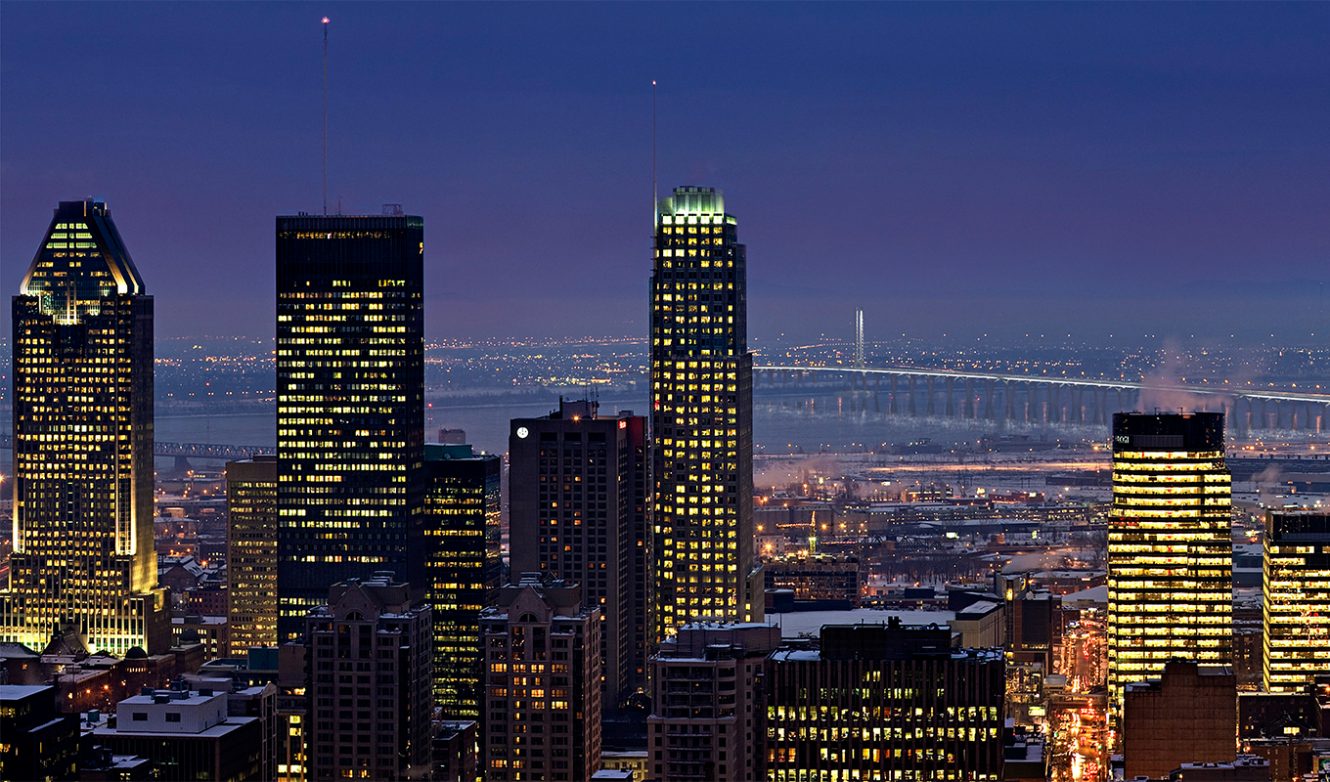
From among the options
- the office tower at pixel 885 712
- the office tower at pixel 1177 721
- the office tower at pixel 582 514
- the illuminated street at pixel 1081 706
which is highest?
the office tower at pixel 582 514

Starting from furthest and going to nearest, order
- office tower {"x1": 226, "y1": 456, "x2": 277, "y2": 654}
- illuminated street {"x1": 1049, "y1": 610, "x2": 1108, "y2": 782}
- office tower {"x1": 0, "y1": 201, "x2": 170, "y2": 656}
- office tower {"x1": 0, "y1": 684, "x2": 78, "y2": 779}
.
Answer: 1. office tower {"x1": 0, "y1": 201, "x2": 170, "y2": 656}
2. office tower {"x1": 226, "y1": 456, "x2": 277, "y2": 654}
3. illuminated street {"x1": 1049, "y1": 610, "x2": 1108, "y2": 782}
4. office tower {"x1": 0, "y1": 684, "x2": 78, "y2": 779}

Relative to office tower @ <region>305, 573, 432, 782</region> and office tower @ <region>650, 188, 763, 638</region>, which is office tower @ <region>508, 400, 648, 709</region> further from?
office tower @ <region>305, 573, 432, 782</region>

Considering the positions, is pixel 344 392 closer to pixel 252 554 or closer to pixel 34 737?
pixel 252 554

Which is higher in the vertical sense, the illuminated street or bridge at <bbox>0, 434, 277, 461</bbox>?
bridge at <bbox>0, 434, 277, 461</bbox>

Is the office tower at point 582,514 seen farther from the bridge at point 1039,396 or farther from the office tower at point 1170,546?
the bridge at point 1039,396

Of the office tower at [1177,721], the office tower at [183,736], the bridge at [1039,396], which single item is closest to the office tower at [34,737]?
A: the office tower at [183,736]

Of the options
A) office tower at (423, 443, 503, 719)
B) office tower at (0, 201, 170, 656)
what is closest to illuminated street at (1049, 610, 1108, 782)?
office tower at (423, 443, 503, 719)


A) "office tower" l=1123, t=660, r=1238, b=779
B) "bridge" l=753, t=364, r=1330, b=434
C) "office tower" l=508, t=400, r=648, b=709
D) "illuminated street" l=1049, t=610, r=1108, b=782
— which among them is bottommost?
"illuminated street" l=1049, t=610, r=1108, b=782
